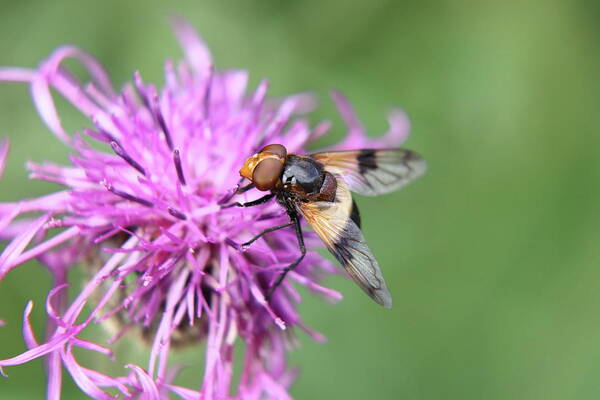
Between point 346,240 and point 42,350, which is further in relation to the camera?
point 346,240

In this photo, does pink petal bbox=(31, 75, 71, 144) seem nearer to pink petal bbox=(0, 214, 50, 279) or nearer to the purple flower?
the purple flower

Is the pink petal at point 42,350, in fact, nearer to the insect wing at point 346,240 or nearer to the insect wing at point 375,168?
the insect wing at point 346,240

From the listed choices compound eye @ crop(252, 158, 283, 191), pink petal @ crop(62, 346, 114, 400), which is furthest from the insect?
pink petal @ crop(62, 346, 114, 400)

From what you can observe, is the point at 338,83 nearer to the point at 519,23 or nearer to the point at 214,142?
the point at 519,23

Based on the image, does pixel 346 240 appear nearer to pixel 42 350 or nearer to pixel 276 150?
pixel 276 150

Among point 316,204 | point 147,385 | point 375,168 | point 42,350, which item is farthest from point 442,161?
point 42,350

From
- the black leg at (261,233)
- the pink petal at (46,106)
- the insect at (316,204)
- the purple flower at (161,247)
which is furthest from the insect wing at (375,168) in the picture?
the pink petal at (46,106)

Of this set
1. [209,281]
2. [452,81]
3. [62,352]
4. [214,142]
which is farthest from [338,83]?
[62,352]
